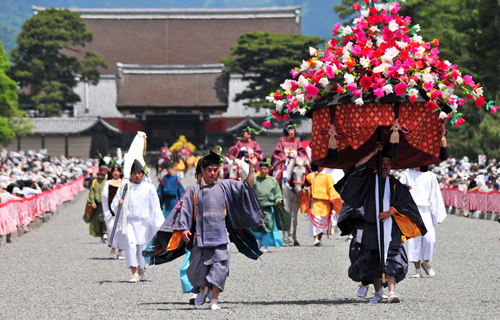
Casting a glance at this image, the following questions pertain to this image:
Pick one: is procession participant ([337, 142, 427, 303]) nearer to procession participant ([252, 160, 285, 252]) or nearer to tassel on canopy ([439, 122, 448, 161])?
tassel on canopy ([439, 122, 448, 161])

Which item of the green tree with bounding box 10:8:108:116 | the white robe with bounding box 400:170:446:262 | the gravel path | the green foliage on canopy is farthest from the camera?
the green tree with bounding box 10:8:108:116

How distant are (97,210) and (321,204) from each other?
4.01 m

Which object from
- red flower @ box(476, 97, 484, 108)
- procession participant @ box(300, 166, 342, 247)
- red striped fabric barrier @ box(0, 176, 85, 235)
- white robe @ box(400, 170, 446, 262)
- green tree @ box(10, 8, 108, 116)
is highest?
green tree @ box(10, 8, 108, 116)

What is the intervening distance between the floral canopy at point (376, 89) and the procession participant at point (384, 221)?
1.17ft

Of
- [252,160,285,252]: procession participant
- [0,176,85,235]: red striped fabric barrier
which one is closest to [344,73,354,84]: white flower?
[252,160,285,252]: procession participant

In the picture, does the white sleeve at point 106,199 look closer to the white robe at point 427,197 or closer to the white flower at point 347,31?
the white robe at point 427,197

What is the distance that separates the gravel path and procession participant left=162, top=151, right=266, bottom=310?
1.13ft

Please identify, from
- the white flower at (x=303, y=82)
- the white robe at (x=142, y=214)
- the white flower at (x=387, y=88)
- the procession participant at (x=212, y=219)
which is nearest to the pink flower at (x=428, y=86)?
the white flower at (x=387, y=88)

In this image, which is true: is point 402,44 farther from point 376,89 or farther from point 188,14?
point 188,14

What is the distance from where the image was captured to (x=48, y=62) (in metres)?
45.2

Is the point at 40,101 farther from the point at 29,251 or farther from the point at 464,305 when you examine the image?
the point at 464,305

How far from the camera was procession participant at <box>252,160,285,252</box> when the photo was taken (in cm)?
1244

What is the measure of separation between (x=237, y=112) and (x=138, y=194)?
4194 cm

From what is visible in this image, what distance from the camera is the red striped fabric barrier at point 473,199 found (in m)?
17.7
